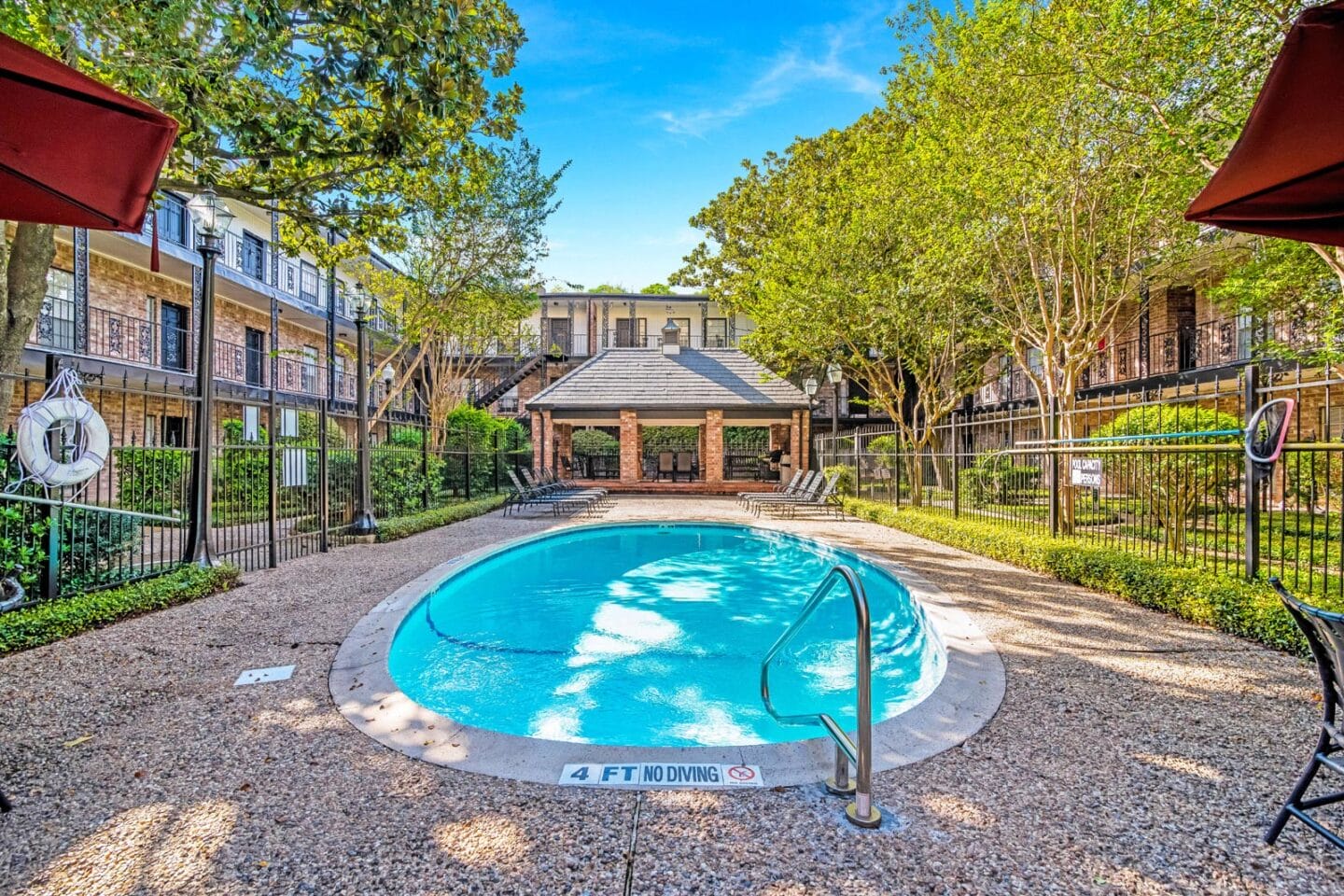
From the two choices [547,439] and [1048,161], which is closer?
[1048,161]

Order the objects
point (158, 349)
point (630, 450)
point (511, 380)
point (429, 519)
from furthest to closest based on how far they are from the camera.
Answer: point (511, 380), point (630, 450), point (158, 349), point (429, 519)

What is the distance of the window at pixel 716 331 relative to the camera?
3209 cm

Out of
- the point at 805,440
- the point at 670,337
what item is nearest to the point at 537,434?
the point at 670,337

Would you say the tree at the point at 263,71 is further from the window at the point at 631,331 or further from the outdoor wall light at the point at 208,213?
the window at the point at 631,331

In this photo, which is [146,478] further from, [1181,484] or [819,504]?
[1181,484]

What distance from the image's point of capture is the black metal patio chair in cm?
202

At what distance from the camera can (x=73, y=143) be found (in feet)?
7.25

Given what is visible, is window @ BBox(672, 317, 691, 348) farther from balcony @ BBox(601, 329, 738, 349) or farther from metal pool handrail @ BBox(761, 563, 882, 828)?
metal pool handrail @ BBox(761, 563, 882, 828)

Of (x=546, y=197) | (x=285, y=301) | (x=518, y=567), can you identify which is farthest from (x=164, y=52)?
(x=285, y=301)

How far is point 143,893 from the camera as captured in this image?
2.07 meters

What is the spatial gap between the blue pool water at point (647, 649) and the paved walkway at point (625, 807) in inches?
50.8

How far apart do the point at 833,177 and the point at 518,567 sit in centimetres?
1351

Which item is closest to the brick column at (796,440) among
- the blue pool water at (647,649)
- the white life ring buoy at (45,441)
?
the blue pool water at (647,649)

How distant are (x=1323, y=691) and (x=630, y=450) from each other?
740 inches
